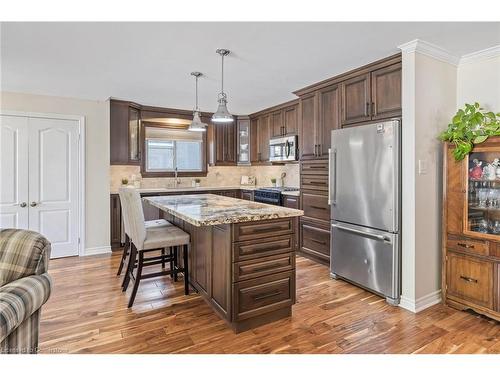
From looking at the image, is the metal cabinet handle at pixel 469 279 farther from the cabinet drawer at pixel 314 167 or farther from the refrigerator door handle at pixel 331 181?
the cabinet drawer at pixel 314 167

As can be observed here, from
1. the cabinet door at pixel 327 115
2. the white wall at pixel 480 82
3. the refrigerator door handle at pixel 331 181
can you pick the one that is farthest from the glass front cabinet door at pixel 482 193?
the cabinet door at pixel 327 115

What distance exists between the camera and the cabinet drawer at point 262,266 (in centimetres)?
228

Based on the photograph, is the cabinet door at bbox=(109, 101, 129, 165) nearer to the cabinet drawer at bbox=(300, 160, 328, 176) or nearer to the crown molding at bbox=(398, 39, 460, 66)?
the cabinet drawer at bbox=(300, 160, 328, 176)

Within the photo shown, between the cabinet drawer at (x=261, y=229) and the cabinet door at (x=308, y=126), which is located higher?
the cabinet door at (x=308, y=126)

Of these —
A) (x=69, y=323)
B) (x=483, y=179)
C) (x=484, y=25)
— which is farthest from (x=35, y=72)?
(x=483, y=179)

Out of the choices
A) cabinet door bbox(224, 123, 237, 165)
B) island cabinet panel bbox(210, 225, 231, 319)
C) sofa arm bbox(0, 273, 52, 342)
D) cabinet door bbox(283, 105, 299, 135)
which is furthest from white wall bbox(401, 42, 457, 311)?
cabinet door bbox(224, 123, 237, 165)

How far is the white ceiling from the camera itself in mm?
2359

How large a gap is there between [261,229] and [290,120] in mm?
3036

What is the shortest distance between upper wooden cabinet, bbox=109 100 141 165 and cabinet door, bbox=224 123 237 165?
1701mm

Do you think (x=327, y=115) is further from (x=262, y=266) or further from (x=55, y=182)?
(x=55, y=182)

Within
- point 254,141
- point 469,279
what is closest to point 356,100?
point 469,279

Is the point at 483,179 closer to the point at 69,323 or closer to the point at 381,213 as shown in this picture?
the point at 381,213

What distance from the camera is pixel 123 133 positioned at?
4.89 metres

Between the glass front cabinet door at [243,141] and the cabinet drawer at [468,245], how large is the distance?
3925 millimetres
